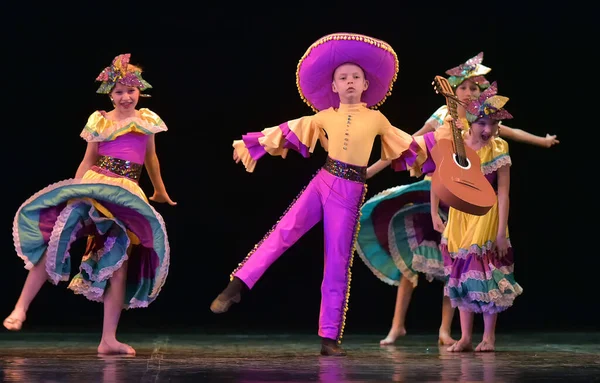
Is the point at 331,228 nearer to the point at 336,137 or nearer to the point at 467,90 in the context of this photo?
the point at 336,137

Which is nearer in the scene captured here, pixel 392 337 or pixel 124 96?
pixel 124 96

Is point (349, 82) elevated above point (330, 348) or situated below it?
above

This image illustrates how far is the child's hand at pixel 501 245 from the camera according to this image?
182 inches

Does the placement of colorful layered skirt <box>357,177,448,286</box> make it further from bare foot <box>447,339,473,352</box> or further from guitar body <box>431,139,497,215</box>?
guitar body <box>431,139,497,215</box>

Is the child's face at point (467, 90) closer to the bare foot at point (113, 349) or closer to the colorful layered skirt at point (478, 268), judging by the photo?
the colorful layered skirt at point (478, 268)

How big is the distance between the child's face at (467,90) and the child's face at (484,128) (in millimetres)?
509

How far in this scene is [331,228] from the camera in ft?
13.9

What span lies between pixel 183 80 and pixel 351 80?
6.93 ft

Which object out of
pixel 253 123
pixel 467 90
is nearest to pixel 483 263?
pixel 467 90

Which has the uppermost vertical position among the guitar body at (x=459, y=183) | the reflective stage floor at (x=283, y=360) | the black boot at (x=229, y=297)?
the guitar body at (x=459, y=183)

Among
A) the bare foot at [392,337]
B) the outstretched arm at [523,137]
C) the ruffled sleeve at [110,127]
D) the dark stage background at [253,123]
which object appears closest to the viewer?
the ruffled sleeve at [110,127]

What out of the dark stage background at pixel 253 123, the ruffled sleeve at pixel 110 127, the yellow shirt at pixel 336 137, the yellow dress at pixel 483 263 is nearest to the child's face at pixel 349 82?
the yellow shirt at pixel 336 137

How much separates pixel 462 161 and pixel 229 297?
1.07 m

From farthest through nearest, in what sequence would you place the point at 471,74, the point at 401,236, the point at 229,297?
the point at 401,236, the point at 471,74, the point at 229,297
